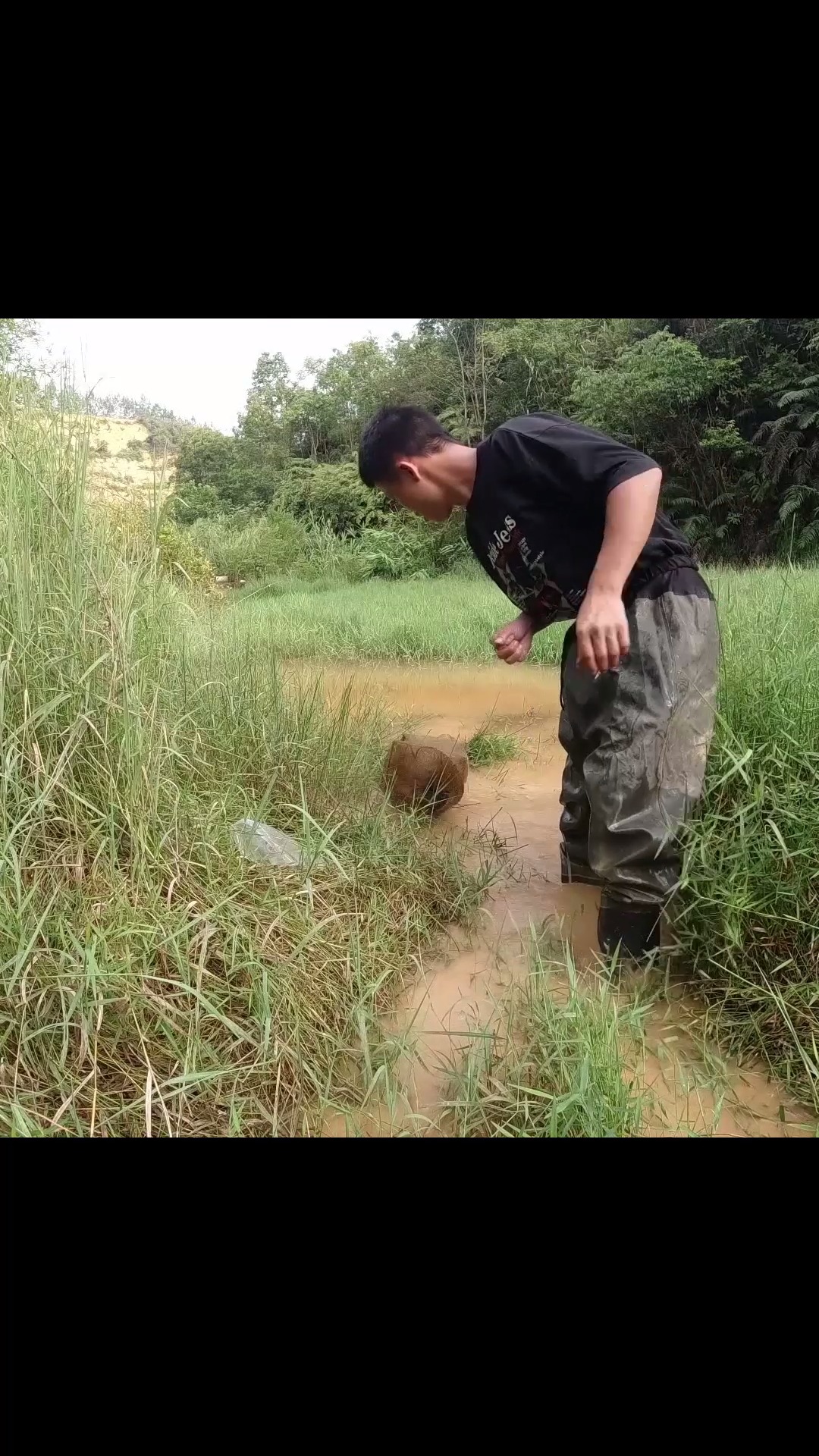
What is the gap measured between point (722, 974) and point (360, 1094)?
32.9 inches

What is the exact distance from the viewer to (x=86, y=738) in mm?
1691

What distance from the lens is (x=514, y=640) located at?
6.79 ft

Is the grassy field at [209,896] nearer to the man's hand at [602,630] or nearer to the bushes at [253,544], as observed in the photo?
the man's hand at [602,630]

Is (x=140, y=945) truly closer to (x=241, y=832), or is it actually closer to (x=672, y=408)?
(x=241, y=832)

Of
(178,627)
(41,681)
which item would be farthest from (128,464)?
(41,681)

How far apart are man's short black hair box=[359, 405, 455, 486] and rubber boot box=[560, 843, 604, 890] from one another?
48.5 inches

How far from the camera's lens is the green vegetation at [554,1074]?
1.34 meters

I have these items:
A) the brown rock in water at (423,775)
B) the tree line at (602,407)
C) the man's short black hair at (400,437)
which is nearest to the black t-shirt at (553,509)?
the man's short black hair at (400,437)

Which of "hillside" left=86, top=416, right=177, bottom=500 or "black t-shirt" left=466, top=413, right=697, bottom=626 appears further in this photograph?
"hillside" left=86, top=416, right=177, bottom=500

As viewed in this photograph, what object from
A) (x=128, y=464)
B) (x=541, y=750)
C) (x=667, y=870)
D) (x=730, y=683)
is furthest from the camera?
(x=541, y=750)

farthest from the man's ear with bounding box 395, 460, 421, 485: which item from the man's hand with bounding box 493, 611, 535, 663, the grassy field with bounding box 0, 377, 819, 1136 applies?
the grassy field with bounding box 0, 377, 819, 1136

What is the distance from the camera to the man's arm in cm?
163

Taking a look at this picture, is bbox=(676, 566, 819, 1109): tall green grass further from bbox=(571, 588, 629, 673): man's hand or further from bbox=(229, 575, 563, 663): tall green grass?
bbox=(229, 575, 563, 663): tall green grass

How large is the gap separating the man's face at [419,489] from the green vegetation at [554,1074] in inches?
45.0
